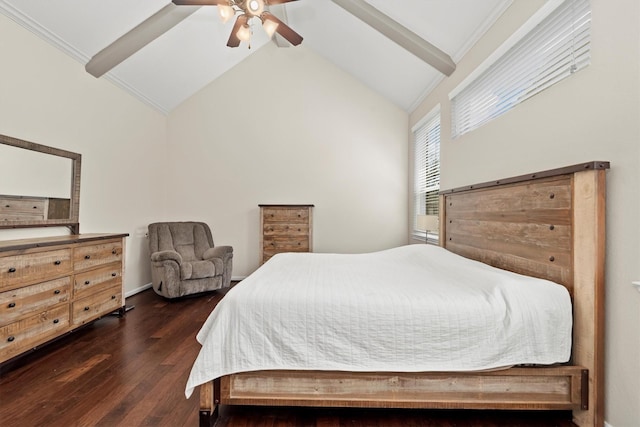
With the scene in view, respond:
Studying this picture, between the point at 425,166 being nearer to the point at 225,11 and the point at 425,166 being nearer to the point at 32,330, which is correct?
the point at 225,11

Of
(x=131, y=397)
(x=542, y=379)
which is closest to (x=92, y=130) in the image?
(x=131, y=397)

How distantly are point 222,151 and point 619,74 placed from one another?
14.5 ft

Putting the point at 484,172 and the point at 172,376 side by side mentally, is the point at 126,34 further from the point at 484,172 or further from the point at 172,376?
the point at 484,172

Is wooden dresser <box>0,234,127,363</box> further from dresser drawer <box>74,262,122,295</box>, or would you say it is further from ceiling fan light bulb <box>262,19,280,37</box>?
ceiling fan light bulb <box>262,19,280,37</box>

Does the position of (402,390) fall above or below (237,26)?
below

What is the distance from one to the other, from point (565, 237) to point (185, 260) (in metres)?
3.94

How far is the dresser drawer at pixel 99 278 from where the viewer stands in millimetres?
2555

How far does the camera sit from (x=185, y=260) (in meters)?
4.10

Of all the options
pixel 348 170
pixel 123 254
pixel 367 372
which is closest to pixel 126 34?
pixel 123 254

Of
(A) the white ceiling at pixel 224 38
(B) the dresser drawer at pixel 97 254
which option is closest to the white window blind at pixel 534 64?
(A) the white ceiling at pixel 224 38

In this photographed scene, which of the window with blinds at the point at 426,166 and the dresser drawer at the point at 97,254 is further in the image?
the window with blinds at the point at 426,166

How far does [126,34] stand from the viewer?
3.22m

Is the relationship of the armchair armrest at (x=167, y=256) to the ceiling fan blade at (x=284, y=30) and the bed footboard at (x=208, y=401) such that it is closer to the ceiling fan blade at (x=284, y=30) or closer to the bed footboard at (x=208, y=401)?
the bed footboard at (x=208, y=401)

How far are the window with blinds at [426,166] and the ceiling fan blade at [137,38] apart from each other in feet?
9.90
